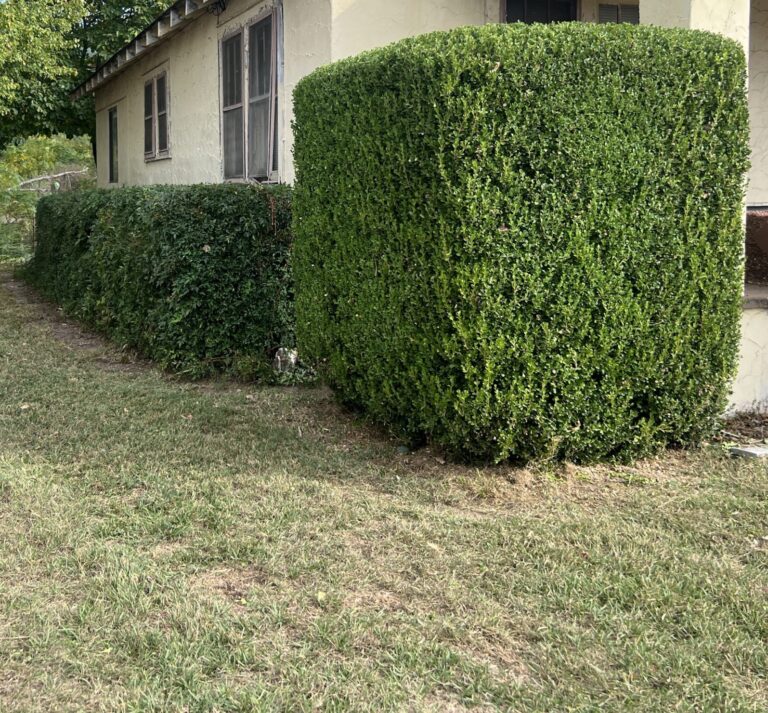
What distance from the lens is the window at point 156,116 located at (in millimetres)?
12398

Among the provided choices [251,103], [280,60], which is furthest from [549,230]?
[251,103]

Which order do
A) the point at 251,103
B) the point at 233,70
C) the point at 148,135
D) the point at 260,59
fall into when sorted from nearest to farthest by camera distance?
the point at 260,59
the point at 251,103
the point at 233,70
the point at 148,135

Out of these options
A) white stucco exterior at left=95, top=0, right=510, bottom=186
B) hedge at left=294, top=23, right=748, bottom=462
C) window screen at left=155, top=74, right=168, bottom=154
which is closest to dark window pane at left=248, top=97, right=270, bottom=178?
white stucco exterior at left=95, top=0, right=510, bottom=186

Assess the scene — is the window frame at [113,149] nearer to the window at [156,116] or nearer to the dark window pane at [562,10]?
the window at [156,116]

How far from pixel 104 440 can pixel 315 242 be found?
73.3 inches

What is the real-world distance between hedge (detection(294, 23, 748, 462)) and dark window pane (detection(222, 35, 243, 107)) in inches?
182

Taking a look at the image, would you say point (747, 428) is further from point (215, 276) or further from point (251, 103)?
point (251, 103)

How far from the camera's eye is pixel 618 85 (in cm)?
452

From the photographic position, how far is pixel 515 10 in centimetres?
799

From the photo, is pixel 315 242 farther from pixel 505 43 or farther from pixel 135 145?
pixel 135 145

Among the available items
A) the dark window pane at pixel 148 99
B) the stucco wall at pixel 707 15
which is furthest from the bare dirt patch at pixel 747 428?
the dark window pane at pixel 148 99

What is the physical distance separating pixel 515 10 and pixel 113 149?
10315 millimetres

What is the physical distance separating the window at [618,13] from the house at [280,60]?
0.4 inches

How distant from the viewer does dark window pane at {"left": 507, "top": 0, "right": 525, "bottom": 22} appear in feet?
26.1
